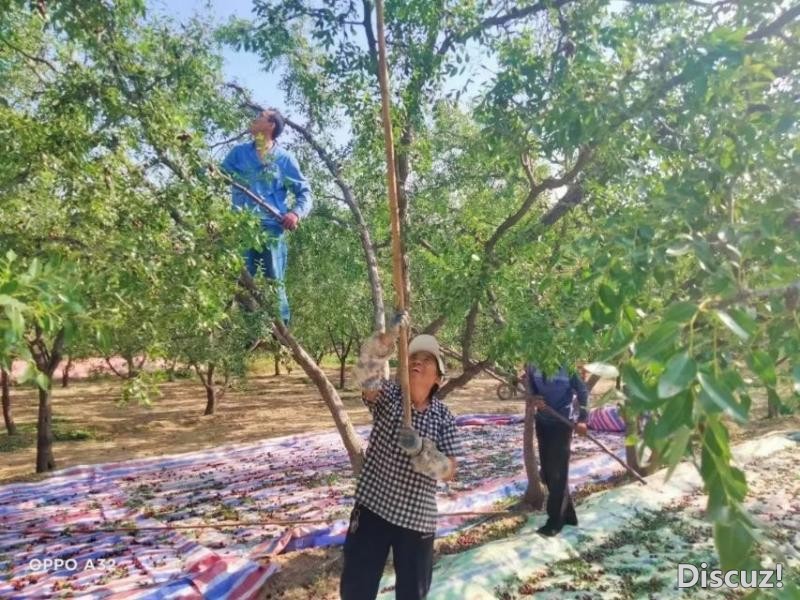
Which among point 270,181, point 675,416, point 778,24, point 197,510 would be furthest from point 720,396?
point 197,510

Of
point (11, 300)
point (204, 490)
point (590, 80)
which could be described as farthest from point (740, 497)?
point (204, 490)

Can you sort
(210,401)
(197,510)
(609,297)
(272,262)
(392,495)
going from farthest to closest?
(210,401) → (197,510) → (272,262) → (392,495) → (609,297)

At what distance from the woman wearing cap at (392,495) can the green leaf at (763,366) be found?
1.74 meters

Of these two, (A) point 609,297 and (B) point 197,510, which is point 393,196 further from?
(B) point 197,510

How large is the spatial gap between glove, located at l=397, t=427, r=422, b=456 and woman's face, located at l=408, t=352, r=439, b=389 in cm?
35

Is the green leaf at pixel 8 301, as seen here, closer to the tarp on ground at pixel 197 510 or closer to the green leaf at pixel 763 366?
the green leaf at pixel 763 366

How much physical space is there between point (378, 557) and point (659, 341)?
229cm

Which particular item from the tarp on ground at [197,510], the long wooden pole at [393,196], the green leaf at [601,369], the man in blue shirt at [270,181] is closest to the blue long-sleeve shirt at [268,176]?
the man in blue shirt at [270,181]

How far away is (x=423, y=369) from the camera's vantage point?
2.82 metres

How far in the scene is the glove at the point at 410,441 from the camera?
8.22 feet

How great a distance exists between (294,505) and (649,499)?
3.92m

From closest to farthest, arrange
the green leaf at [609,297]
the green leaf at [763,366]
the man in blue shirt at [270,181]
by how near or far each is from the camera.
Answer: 1. the green leaf at [763,366]
2. the green leaf at [609,297]
3. the man in blue shirt at [270,181]

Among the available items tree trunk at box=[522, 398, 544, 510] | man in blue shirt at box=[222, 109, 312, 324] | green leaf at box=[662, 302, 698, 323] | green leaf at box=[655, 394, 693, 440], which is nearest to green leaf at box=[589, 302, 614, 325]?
green leaf at box=[662, 302, 698, 323]

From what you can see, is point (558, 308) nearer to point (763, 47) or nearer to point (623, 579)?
point (763, 47)
